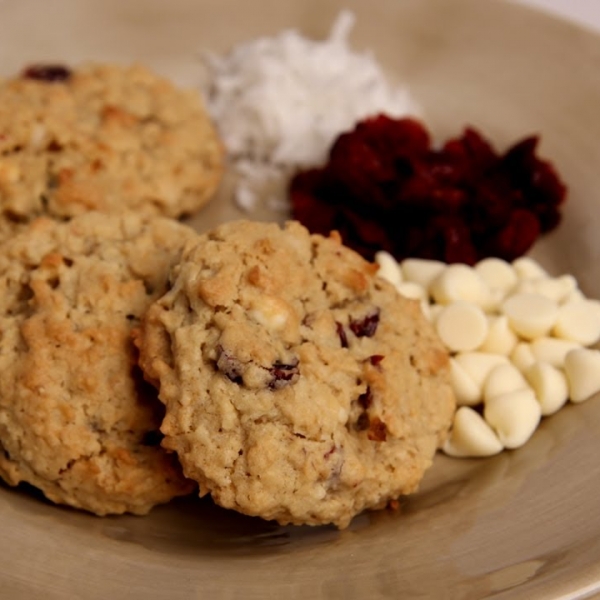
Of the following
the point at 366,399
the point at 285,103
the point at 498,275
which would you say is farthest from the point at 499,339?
the point at 285,103

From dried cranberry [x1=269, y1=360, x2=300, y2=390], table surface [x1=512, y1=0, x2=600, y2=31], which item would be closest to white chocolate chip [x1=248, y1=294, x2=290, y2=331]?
dried cranberry [x1=269, y1=360, x2=300, y2=390]

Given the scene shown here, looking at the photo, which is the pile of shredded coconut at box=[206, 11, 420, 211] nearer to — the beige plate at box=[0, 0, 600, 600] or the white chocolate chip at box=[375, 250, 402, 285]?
the beige plate at box=[0, 0, 600, 600]

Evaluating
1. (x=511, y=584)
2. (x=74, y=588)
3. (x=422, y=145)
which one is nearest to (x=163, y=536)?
(x=74, y=588)

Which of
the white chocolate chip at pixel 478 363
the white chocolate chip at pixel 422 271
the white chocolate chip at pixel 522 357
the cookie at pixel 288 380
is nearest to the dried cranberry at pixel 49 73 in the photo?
the cookie at pixel 288 380

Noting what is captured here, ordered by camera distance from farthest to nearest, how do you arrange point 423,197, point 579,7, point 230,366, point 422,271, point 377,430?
point 579,7, point 423,197, point 422,271, point 377,430, point 230,366

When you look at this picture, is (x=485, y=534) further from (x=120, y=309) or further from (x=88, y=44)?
(x=88, y=44)

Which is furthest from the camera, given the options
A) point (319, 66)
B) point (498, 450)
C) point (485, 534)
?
point (319, 66)

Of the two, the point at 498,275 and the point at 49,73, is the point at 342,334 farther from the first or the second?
the point at 49,73
